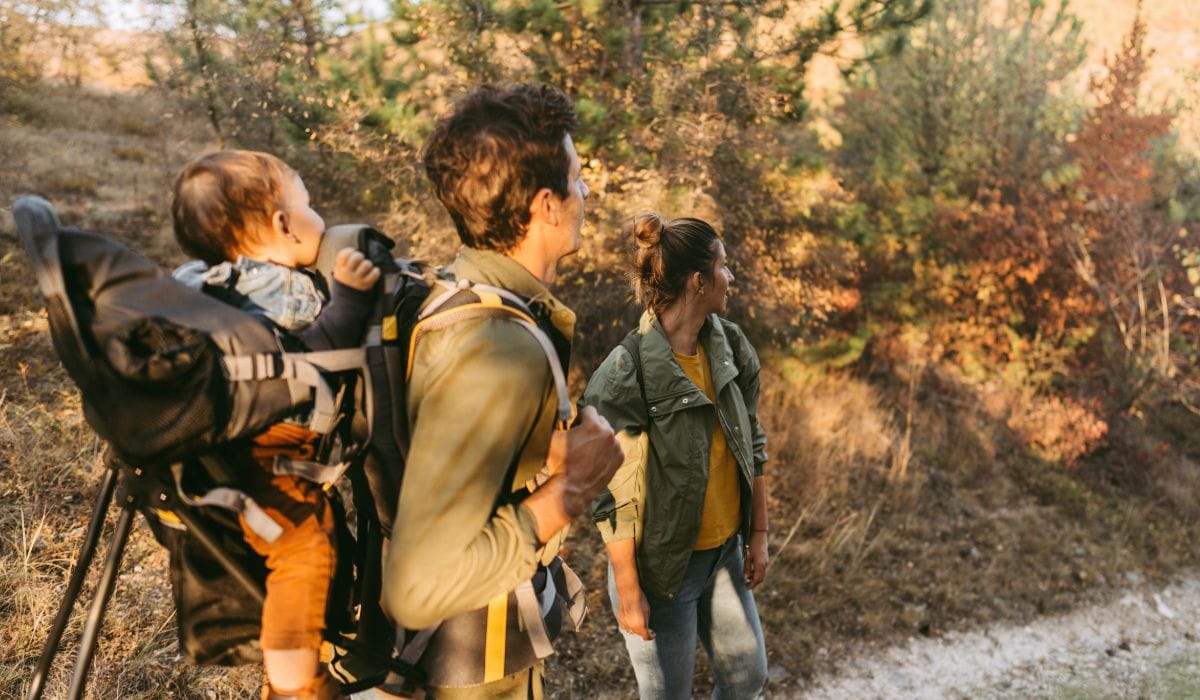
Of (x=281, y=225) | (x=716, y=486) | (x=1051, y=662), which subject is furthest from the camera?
(x=1051, y=662)

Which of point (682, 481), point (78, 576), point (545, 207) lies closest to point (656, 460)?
point (682, 481)

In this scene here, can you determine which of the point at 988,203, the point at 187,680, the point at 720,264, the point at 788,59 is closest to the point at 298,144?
the point at 788,59

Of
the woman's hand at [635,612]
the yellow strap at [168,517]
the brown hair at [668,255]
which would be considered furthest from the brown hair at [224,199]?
the woman's hand at [635,612]

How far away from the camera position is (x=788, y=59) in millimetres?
5883

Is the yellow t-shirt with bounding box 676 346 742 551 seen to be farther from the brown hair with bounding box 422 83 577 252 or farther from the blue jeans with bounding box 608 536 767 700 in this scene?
the brown hair with bounding box 422 83 577 252

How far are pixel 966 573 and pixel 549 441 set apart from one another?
487 centimetres

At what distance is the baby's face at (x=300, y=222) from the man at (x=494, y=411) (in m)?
0.41

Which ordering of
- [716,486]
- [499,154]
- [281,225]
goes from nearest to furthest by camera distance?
[499,154] < [281,225] < [716,486]

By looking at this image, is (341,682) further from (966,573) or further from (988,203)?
(988,203)

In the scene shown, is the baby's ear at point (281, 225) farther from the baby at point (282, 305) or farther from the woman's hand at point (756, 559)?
the woman's hand at point (756, 559)

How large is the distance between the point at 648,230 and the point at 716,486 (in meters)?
0.91

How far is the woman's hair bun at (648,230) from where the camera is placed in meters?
2.37

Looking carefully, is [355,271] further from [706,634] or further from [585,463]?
[706,634]

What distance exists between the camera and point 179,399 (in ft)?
3.37
